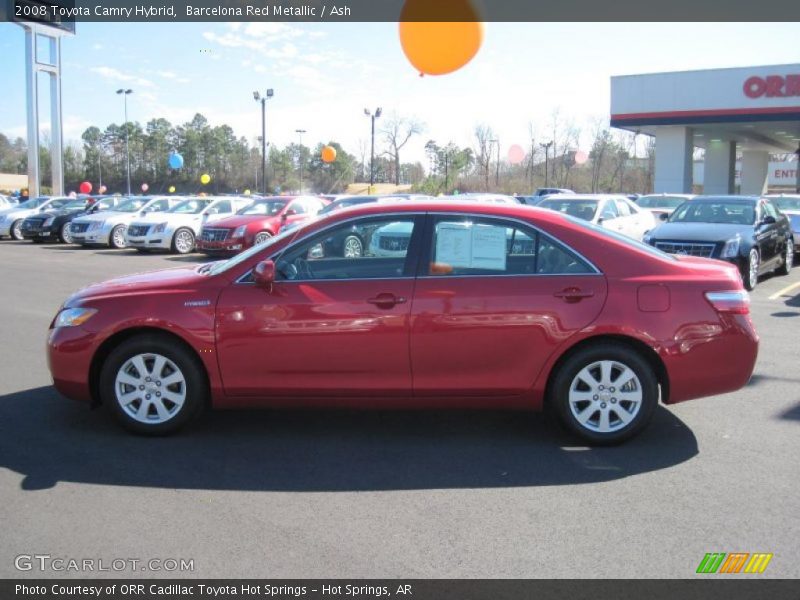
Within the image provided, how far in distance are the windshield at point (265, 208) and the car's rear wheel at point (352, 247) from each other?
44.3 ft

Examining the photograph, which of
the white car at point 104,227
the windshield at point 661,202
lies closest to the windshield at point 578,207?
the windshield at point 661,202

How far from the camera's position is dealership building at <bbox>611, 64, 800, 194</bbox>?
31891mm

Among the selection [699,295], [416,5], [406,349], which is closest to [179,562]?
[406,349]

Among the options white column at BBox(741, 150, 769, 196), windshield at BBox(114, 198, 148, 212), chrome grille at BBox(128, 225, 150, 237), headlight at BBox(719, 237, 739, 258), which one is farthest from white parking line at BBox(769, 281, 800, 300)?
white column at BBox(741, 150, 769, 196)

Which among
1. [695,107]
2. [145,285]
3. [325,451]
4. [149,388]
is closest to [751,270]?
[325,451]

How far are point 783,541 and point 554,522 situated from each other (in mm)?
1105

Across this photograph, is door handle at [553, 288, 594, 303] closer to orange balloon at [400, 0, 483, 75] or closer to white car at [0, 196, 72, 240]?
orange balloon at [400, 0, 483, 75]

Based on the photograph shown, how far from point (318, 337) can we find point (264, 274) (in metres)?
0.55

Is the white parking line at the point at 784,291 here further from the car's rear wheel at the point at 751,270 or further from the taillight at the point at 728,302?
the taillight at the point at 728,302

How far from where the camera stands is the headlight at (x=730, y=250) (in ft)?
38.1

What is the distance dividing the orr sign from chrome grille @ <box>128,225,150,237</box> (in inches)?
1034

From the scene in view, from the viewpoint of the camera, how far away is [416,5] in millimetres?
9305

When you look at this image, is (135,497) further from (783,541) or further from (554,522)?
(783,541)

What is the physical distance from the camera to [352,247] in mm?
5238
